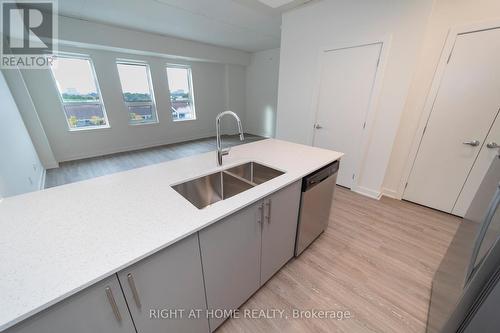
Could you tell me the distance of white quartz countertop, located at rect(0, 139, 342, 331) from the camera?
22.9 inches

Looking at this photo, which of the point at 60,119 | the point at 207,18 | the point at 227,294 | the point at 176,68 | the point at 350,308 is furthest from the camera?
the point at 176,68

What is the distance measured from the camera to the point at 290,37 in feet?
10.00

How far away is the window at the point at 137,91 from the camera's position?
4562mm

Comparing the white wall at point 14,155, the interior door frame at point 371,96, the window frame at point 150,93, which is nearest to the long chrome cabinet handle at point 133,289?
the white wall at point 14,155

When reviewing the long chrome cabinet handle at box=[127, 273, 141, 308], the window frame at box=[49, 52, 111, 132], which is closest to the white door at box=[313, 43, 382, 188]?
the long chrome cabinet handle at box=[127, 273, 141, 308]

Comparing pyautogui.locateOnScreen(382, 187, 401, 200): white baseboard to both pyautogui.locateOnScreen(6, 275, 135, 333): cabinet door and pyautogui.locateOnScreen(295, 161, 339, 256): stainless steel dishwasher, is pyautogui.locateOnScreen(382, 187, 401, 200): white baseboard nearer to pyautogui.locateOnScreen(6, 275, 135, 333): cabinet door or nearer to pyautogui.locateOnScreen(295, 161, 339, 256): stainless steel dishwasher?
pyautogui.locateOnScreen(295, 161, 339, 256): stainless steel dishwasher

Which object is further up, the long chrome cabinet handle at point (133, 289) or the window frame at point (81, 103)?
the window frame at point (81, 103)

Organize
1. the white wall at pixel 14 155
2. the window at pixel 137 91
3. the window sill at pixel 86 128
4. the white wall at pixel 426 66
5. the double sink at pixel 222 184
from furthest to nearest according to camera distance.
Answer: the window at pixel 137 91 < the window sill at pixel 86 128 < the white wall at pixel 14 155 < the white wall at pixel 426 66 < the double sink at pixel 222 184

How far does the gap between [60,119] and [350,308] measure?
5776 mm

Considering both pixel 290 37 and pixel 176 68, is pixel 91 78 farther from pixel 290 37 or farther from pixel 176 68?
pixel 290 37

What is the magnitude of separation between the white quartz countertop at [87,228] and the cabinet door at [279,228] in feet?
0.39

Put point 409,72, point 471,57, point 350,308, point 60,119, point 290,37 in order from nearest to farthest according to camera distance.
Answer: point 350,308
point 471,57
point 409,72
point 290,37
point 60,119

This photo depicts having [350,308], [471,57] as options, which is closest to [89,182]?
[350,308]

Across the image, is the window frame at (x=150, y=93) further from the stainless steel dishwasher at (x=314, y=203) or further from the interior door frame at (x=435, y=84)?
the interior door frame at (x=435, y=84)
